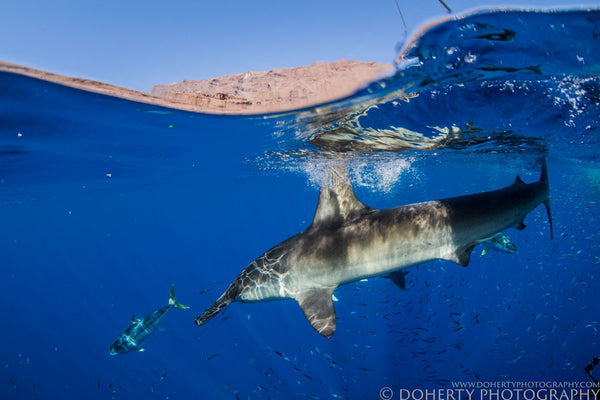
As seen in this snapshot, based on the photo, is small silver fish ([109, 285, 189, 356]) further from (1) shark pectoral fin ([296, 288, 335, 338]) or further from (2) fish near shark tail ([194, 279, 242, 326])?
(1) shark pectoral fin ([296, 288, 335, 338])

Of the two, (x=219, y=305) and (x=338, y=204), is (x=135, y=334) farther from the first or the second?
(x=338, y=204)

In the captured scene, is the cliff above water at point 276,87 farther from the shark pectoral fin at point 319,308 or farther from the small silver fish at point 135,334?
the small silver fish at point 135,334

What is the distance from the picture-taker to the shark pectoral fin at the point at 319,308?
339cm

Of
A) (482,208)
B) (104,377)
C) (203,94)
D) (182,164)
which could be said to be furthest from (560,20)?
(104,377)

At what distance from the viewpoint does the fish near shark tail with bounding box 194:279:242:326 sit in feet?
11.7

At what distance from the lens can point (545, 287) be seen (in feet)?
71.8

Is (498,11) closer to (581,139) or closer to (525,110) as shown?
(525,110)

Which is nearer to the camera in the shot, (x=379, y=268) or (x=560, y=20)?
(x=379, y=268)

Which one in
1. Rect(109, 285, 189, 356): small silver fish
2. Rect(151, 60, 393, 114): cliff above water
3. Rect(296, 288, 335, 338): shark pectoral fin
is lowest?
Rect(109, 285, 189, 356): small silver fish

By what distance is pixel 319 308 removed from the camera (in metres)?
3.56

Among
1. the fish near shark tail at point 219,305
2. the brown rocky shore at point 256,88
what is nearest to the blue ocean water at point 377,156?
the brown rocky shore at point 256,88

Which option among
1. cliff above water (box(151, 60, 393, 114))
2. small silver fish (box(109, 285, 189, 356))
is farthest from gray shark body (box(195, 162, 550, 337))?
small silver fish (box(109, 285, 189, 356))

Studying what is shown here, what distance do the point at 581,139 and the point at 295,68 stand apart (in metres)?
13.3

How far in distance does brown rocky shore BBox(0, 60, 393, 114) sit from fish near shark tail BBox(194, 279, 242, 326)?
4.35 meters
